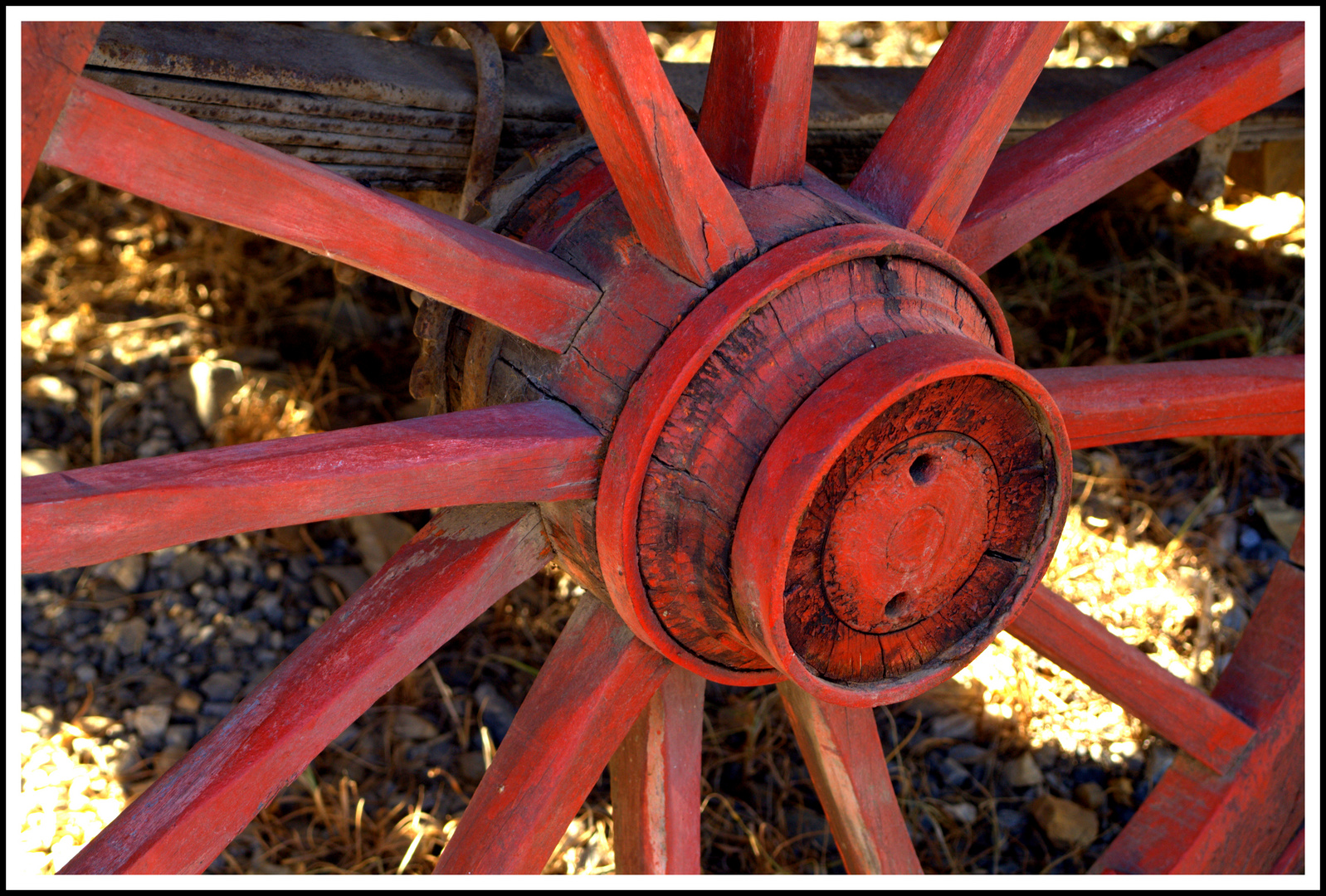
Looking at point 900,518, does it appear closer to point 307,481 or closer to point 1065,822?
point 307,481

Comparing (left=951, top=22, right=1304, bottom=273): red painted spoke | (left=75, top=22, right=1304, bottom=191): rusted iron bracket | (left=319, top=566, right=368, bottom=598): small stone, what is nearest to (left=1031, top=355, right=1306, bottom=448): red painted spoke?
(left=951, top=22, right=1304, bottom=273): red painted spoke

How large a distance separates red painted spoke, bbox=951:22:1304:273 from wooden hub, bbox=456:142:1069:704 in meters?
0.15

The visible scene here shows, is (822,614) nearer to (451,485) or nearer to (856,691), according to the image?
(856,691)

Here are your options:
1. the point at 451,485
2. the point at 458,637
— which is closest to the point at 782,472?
the point at 451,485

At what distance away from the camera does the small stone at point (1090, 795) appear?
1.77 meters

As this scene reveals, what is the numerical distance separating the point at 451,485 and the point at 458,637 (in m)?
1.03

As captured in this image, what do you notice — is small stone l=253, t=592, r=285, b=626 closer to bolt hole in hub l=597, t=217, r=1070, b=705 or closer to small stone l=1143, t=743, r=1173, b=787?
bolt hole in hub l=597, t=217, r=1070, b=705

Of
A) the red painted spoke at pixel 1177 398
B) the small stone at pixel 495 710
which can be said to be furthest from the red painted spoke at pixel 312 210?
the small stone at pixel 495 710

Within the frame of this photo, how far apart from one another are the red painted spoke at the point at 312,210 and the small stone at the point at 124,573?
3.70ft

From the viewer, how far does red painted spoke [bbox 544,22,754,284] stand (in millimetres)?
914

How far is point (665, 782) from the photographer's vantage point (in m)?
1.24

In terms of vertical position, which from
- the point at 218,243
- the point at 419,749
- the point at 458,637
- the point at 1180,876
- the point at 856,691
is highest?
the point at 218,243

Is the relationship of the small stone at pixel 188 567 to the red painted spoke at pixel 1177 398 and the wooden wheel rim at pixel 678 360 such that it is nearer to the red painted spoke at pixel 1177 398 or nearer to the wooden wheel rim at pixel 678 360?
the wooden wheel rim at pixel 678 360

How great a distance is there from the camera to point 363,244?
0.93 meters
